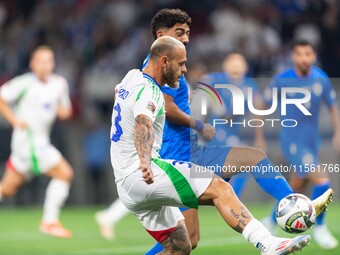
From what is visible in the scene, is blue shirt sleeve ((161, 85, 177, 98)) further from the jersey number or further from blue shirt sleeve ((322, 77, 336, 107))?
blue shirt sleeve ((322, 77, 336, 107))

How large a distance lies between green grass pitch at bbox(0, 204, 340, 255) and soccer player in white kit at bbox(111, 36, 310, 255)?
354cm

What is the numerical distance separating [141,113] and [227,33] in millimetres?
13511

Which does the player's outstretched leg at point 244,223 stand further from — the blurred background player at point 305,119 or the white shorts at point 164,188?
the blurred background player at point 305,119

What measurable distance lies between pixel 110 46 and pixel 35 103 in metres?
7.12

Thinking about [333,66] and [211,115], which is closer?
[211,115]

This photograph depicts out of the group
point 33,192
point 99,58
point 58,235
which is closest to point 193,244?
point 58,235

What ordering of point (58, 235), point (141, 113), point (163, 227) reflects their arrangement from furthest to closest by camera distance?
1. point (58, 235)
2. point (163, 227)
3. point (141, 113)

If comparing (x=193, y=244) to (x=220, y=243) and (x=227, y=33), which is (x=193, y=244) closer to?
(x=220, y=243)

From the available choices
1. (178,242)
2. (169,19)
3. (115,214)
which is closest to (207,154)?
(178,242)

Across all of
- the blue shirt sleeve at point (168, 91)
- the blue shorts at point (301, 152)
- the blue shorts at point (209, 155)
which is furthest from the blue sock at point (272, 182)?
the blue shorts at point (301, 152)

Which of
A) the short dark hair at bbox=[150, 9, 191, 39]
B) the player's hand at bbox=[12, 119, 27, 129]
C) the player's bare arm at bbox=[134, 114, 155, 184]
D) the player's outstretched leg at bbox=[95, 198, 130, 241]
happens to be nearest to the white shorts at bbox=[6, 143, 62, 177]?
the player's hand at bbox=[12, 119, 27, 129]

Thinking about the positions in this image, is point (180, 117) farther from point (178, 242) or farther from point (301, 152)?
point (301, 152)

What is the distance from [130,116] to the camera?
7277 mm

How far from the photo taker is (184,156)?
845 cm
